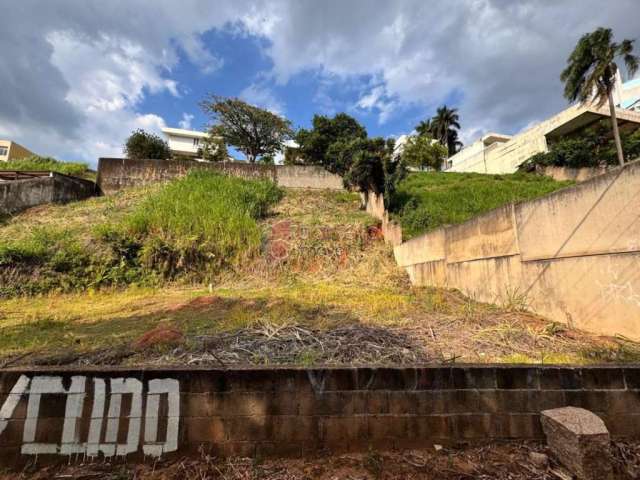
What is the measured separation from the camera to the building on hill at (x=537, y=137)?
58.9 feet

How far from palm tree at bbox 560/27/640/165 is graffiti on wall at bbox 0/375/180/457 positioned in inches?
719

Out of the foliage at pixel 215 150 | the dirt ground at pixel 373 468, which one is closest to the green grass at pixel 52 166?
the foliage at pixel 215 150

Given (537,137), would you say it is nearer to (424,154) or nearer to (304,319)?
(424,154)

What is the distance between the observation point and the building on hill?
17.9 m

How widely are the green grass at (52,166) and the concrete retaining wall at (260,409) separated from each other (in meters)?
19.8

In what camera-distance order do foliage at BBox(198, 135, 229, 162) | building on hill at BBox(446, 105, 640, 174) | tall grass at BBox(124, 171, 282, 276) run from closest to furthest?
tall grass at BBox(124, 171, 282, 276)
building on hill at BBox(446, 105, 640, 174)
foliage at BBox(198, 135, 229, 162)

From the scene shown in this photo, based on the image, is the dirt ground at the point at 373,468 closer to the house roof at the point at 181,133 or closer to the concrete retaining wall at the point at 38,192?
the concrete retaining wall at the point at 38,192

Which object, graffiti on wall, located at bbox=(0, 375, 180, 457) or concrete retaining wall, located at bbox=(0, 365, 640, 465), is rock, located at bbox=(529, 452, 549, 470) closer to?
concrete retaining wall, located at bbox=(0, 365, 640, 465)

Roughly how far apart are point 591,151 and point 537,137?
4.24 meters

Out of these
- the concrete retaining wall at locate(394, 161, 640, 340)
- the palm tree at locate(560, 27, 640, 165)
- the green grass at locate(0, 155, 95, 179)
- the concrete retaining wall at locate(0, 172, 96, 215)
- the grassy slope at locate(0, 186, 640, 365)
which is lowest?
the grassy slope at locate(0, 186, 640, 365)

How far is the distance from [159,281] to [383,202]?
7.05 meters

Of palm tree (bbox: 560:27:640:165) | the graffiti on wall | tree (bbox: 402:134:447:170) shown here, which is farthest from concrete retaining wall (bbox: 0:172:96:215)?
palm tree (bbox: 560:27:640:165)

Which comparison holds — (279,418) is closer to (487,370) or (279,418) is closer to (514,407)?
(487,370)

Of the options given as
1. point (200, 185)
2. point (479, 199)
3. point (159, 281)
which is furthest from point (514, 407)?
point (200, 185)
